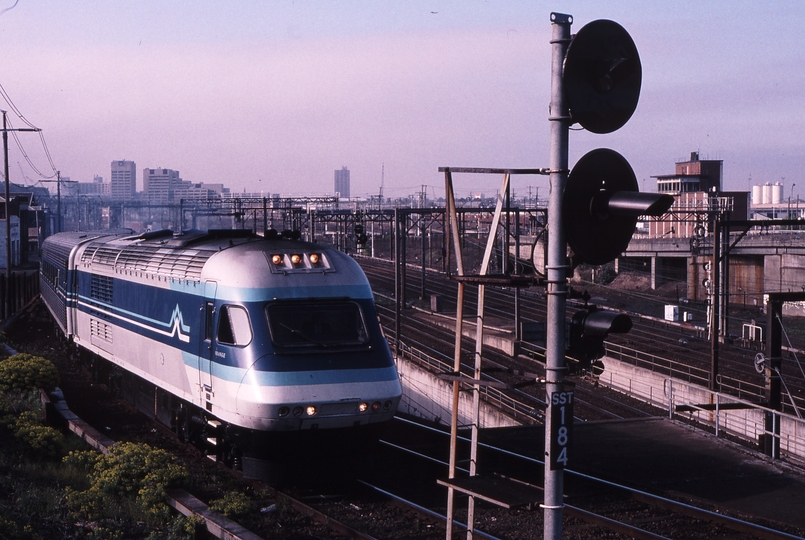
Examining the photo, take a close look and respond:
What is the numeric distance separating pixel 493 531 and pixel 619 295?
53794mm

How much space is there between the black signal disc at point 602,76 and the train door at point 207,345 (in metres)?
8.02

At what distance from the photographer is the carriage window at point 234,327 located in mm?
11703

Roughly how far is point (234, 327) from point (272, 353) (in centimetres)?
87

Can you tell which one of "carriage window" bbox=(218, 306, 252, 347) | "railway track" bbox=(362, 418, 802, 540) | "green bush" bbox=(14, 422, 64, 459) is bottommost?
"railway track" bbox=(362, 418, 802, 540)

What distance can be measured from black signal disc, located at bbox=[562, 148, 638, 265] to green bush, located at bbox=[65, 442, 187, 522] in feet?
23.6

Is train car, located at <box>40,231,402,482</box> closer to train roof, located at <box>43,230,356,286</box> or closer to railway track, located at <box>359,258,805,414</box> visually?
train roof, located at <box>43,230,356,286</box>

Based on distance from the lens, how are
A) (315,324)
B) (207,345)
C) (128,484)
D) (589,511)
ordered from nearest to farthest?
(589,511) < (128,484) < (315,324) < (207,345)

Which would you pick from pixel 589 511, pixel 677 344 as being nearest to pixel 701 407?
pixel 589 511

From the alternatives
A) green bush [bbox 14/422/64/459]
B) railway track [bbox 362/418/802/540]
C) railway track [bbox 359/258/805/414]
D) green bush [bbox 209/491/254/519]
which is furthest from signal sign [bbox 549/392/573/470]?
railway track [bbox 359/258/805/414]

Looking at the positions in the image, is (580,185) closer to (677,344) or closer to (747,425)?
(747,425)

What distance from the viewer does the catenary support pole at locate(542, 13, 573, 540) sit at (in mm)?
5367

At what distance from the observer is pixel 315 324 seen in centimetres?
1183

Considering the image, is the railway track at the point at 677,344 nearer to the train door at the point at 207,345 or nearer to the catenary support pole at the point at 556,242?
the train door at the point at 207,345

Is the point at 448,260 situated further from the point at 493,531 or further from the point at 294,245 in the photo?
the point at 294,245
